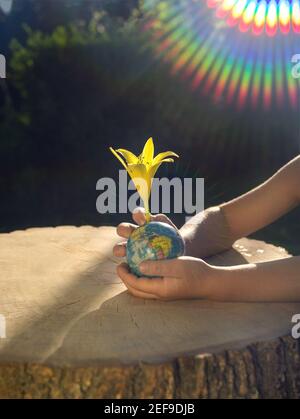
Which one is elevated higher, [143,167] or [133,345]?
[143,167]

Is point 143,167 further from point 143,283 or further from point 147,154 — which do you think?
point 143,283

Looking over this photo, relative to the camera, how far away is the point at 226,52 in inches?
150

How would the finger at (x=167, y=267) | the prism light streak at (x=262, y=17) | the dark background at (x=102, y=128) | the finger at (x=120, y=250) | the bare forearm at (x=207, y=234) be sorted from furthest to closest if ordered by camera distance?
the dark background at (x=102, y=128) < the prism light streak at (x=262, y=17) < the bare forearm at (x=207, y=234) < the finger at (x=120, y=250) < the finger at (x=167, y=267)

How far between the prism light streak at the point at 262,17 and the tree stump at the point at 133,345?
258 cm

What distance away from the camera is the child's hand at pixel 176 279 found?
157 centimetres

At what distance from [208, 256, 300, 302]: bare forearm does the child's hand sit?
0.15ft

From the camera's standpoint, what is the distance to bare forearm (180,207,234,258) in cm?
199

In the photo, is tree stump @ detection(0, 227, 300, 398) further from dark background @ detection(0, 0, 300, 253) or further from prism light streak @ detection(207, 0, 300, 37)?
prism light streak @ detection(207, 0, 300, 37)

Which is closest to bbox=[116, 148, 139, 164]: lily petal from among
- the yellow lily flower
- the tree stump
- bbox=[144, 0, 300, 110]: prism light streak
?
the yellow lily flower

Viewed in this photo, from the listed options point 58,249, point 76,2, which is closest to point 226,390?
point 58,249

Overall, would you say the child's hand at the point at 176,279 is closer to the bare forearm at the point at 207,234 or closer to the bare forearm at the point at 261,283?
the bare forearm at the point at 261,283

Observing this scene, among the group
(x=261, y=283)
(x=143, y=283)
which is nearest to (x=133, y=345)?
(x=143, y=283)

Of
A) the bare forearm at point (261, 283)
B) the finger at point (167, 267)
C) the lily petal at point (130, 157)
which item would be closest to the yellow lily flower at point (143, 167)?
the lily petal at point (130, 157)

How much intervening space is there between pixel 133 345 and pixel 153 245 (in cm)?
34
